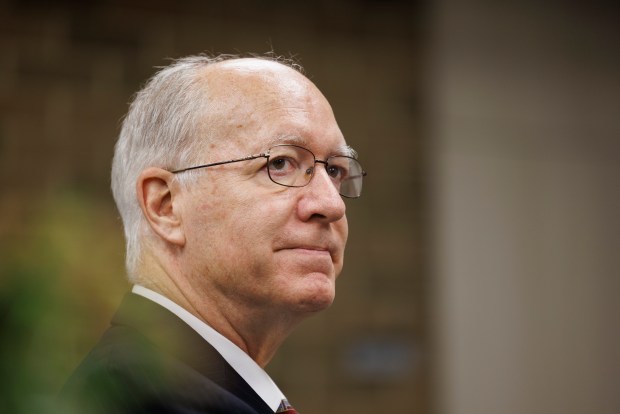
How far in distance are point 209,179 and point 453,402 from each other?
367 centimetres

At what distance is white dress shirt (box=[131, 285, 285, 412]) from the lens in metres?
1.40

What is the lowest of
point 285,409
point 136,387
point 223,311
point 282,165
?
point 136,387

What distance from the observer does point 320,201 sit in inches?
58.7

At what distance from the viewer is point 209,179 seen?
1.49 m

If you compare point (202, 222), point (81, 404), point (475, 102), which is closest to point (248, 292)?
point (202, 222)

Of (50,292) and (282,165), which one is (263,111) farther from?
(50,292)

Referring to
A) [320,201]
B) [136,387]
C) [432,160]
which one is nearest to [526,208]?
[432,160]

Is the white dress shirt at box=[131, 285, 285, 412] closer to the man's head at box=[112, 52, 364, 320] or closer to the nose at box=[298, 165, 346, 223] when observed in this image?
the man's head at box=[112, 52, 364, 320]

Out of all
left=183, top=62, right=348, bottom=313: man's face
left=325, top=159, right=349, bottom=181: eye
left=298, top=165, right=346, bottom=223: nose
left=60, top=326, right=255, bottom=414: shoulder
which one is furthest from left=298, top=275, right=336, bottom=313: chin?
left=60, top=326, right=255, bottom=414: shoulder

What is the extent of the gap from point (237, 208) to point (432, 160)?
3635mm

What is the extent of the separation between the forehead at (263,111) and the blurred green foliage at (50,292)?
1127 mm

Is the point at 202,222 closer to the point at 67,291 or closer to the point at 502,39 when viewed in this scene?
the point at 67,291

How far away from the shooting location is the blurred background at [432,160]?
4.36 metres

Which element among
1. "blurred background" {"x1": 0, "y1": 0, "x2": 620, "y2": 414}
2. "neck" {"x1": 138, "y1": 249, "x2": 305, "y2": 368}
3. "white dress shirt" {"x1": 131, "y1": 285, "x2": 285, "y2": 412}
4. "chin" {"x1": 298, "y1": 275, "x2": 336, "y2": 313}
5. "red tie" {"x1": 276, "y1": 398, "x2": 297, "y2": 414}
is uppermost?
"blurred background" {"x1": 0, "y1": 0, "x2": 620, "y2": 414}
